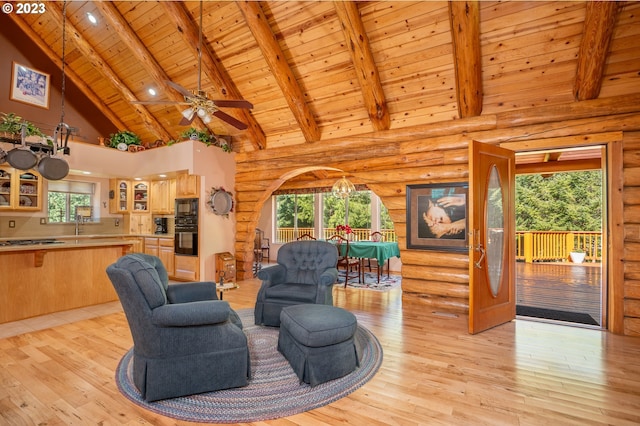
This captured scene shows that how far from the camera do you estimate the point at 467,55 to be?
383cm

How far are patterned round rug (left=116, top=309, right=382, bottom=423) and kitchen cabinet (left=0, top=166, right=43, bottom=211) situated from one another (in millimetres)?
5050

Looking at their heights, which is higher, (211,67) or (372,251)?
(211,67)

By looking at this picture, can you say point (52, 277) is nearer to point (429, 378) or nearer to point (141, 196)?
point (141, 196)

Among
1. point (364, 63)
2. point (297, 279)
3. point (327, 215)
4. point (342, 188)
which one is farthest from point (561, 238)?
point (297, 279)

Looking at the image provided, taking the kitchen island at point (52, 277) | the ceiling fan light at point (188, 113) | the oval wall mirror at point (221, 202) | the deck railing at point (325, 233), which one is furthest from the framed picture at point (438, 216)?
the kitchen island at point (52, 277)

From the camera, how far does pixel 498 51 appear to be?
395 centimetres

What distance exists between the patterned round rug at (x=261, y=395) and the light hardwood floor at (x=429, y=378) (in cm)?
7

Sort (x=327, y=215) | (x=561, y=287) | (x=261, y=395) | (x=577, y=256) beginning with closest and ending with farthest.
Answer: (x=261, y=395) → (x=561, y=287) → (x=577, y=256) → (x=327, y=215)

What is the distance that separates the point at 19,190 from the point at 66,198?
3.20 ft

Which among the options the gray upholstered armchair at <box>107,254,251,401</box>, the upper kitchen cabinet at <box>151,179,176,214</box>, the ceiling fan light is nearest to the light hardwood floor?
the gray upholstered armchair at <box>107,254,251,401</box>

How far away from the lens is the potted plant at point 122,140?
23.7ft

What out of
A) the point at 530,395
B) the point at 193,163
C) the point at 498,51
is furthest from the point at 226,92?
the point at 530,395

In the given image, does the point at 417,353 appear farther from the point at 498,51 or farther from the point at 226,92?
the point at 226,92

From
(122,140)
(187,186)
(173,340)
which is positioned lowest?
(173,340)
